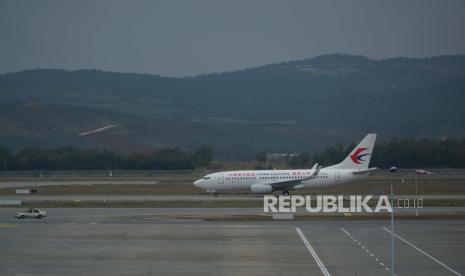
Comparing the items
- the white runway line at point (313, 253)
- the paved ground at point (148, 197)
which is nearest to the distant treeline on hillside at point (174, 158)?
the paved ground at point (148, 197)

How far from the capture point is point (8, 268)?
44.6 meters

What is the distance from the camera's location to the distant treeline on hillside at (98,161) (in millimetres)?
139625

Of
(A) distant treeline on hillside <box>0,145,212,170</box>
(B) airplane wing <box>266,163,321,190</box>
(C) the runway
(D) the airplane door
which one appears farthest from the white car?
(A) distant treeline on hillside <box>0,145,212,170</box>

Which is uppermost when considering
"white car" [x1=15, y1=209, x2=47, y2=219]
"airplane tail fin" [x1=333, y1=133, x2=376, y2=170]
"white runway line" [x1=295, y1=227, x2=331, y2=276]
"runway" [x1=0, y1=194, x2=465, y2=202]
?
"airplane tail fin" [x1=333, y1=133, x2=376, y2=170]

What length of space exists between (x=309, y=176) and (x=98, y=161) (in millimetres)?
67569

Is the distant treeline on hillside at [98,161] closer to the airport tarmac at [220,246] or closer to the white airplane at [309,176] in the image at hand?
the white airplane at [309,176]

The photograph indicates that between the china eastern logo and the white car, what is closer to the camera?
the white car

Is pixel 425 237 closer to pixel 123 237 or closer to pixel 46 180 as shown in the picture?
pixel 123 237

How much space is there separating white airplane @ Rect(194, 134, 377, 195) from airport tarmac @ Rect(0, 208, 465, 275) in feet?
63.9

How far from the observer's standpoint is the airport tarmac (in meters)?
44.2

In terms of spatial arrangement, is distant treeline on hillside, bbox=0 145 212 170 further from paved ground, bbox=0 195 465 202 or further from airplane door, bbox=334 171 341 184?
airplane door, bbox=334 171 341 184

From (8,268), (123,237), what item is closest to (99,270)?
(8,268)

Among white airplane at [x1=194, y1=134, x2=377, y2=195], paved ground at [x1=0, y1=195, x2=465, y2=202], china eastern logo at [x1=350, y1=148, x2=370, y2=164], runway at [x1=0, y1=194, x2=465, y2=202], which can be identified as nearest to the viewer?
runway at [x1=0, y1=194, x2=465, y2=202]

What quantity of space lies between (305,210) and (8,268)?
31593mm
